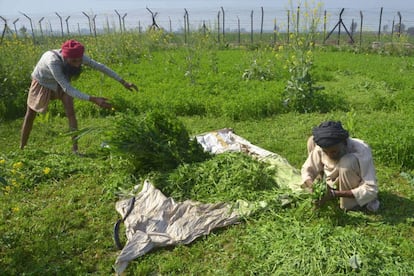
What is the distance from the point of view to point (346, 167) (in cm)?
354

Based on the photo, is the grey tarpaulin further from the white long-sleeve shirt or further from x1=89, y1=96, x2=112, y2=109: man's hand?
the white long-sleeve shirt

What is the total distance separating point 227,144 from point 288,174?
129 cm

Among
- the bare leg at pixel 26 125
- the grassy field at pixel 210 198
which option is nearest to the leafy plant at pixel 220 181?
the grassy field at pixel 210 198

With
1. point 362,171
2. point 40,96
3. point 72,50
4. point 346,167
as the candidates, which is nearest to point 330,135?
point 346,167

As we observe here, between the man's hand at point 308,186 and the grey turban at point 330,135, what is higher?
the grey turban at point 330,135

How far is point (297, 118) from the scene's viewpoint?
23.2 ft

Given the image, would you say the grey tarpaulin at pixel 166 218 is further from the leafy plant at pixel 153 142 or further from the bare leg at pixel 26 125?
the bare leg at pixel 26 125

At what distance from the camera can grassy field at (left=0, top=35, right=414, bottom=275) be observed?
311 cm

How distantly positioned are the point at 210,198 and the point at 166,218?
504 mm

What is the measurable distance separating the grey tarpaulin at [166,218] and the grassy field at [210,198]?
86 mm

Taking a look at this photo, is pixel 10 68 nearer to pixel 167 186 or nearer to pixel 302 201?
pixel 167 186

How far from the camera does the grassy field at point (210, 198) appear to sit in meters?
3.11

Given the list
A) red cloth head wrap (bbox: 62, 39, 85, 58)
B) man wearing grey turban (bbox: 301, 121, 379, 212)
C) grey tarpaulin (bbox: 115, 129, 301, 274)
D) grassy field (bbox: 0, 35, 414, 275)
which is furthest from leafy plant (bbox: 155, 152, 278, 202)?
red cloth head wrap (bbox: 62, 39, 85, 58)

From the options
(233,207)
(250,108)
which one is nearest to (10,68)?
(250,108)
